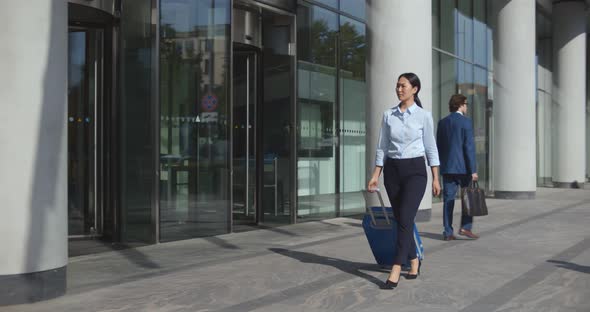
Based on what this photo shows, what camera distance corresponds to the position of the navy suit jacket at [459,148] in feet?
33.0

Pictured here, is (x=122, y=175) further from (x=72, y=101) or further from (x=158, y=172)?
(x=72, y=101)

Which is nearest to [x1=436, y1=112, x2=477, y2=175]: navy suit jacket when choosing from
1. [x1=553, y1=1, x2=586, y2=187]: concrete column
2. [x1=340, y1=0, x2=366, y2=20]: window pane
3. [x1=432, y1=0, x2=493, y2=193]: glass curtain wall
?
[x1=340, y1=0, x2=366, y2=20]: window pane

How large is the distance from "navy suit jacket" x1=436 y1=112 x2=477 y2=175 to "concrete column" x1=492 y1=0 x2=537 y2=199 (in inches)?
403

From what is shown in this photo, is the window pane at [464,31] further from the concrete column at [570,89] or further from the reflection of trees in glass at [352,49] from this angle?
the concrete column at [570,89]

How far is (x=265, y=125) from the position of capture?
13164 mm

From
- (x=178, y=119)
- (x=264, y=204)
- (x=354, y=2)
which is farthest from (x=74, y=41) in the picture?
(x=354, y=2)

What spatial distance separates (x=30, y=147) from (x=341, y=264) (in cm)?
349

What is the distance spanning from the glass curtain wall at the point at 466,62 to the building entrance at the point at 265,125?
6.73 meters

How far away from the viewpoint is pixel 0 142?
5758 mm

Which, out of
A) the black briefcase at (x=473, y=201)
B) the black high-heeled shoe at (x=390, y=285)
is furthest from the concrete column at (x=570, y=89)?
the black high-heeled shoe at (x=390, y=285)

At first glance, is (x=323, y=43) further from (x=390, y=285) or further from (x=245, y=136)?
(x=390, y=285)

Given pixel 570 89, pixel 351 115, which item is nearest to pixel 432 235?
pixel 351 115

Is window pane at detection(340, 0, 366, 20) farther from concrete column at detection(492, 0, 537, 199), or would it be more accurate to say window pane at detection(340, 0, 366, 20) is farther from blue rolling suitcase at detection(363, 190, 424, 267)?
blue rolling suitcase at detection(363, 190, 424, 267)

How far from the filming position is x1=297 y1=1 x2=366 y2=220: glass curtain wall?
13.5 m
